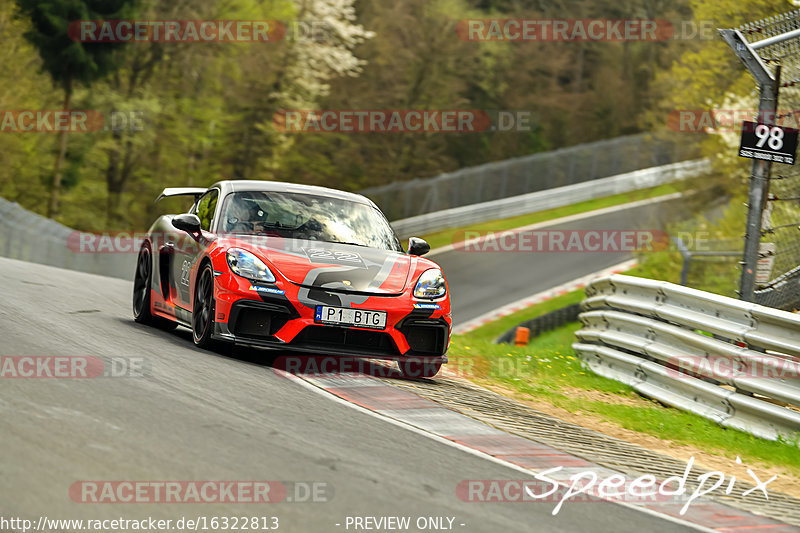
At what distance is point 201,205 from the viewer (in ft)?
32.6

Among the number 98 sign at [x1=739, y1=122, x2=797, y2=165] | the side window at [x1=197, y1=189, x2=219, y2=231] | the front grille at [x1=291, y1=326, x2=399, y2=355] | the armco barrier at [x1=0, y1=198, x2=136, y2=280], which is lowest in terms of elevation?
the armco barrier at [x1=0, y1=198, x2=136, y2=280]

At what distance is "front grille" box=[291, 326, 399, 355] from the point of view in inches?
306

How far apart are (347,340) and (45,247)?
1606 cm

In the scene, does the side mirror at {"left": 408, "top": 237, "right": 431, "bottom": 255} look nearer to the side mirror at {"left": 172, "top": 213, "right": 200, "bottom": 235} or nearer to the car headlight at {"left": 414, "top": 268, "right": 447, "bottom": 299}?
the car headlight at {"left": 414, "top": 268, "right": 447, "bottom": 299}

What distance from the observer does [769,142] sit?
901 centimetres

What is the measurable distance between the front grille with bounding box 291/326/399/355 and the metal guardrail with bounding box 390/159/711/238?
25.8m

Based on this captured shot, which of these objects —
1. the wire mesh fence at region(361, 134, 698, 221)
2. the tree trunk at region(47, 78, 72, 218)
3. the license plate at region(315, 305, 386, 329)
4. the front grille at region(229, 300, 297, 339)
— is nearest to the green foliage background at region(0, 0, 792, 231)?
the tree trunk at region(47, 78, 72, 218)

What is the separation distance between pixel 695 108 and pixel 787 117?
16985mm

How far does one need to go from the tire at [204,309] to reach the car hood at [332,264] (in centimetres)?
34

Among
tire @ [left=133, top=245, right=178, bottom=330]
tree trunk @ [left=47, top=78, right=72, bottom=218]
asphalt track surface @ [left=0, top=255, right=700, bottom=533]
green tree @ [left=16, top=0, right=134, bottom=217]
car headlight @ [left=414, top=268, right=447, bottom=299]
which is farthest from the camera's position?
tree trunk @ [left=47, top=78, right=72, bottom=218]

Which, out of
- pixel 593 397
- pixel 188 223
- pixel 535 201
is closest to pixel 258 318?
pixel 188 223

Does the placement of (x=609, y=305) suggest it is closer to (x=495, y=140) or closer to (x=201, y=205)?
(x=201, y=205)

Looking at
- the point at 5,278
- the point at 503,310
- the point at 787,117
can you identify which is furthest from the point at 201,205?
the point at 503,310

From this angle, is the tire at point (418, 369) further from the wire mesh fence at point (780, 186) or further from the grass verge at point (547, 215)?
the grass verge at point (547, 215)
